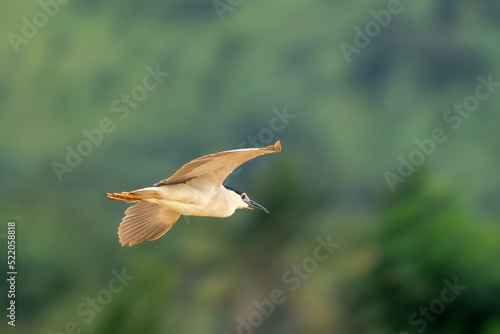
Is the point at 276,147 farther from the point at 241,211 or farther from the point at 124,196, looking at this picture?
the point at 241,211

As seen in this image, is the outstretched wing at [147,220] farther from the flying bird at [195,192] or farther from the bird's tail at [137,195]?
the bird's tail at [137,195]

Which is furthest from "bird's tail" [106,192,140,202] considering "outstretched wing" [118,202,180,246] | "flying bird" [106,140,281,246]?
"outstretched wing" [118,202,180,246]

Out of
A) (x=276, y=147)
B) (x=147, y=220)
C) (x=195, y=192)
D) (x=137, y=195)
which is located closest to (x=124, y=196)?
(x=137, y=195)

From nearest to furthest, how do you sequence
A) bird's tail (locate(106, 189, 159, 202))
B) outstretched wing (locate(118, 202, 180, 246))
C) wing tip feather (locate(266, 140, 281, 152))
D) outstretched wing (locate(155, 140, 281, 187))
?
wing tip feather (locate(266, 140, 281, 152)), outstretched wing (locate(155, 140, 281, 187)), bird's tail (locate(106, 189, 159, 202)), outstretched wing (locate(118, 202, 180, 246))

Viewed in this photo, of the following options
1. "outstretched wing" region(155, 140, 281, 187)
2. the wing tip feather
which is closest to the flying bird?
"outstretched wing" region(155, 140, 281, 187)

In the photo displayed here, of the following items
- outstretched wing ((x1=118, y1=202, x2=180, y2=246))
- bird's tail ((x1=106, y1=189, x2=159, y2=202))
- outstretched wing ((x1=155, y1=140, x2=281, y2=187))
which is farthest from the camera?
outstretched wing ((x1=118, y1=202, x2=180, y2=246))

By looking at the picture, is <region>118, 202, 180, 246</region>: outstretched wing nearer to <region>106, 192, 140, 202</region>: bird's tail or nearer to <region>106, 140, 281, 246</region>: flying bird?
<region>106, 140, 281, 246</region>: flying bird

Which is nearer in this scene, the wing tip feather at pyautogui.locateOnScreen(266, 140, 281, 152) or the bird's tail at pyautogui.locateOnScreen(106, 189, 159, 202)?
the wing tip feather at pyautogui.locateOnScreen(266, 140, 281, 152)

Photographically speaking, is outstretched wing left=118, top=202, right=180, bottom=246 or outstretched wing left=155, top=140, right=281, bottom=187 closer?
outstretched wing left=155, top=140, right=281, bottom=187

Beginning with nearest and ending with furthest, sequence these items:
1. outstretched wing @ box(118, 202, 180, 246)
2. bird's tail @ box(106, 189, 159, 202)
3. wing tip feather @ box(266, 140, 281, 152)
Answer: wing tip feather @ box(266, 140, 281, 152) < bird's tail @ box(106, 189, 159, 202) < outstretched wing @ box(118, 202, 180, 246)

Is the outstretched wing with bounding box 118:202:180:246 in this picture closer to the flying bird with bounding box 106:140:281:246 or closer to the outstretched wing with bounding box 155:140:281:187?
the flying bird with bounding box 106:140:281:246

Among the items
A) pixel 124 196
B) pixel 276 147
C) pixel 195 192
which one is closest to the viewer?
pixel 276 147

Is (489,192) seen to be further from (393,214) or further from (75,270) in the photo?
(75,270)

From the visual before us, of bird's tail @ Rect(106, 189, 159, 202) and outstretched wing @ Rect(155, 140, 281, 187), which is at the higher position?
bird's tail @ Rect(106, 189, 159, 202)
